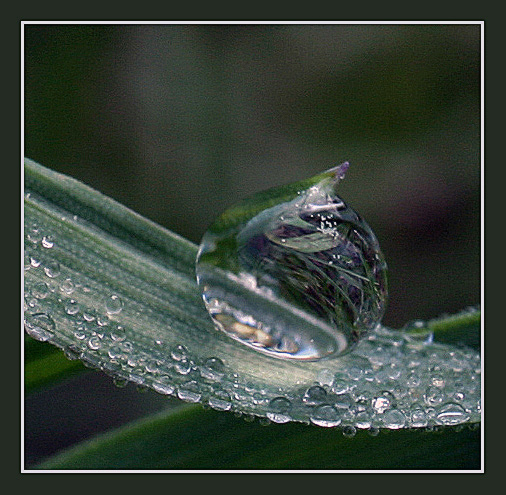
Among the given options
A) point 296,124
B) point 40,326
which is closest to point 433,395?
point 40,326

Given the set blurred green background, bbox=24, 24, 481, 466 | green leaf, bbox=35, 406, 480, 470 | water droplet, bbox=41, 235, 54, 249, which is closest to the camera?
water droplet, bbox=41, 235, 54, 249

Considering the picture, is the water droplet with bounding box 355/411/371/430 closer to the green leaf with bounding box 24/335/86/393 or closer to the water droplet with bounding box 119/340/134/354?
the water droplet with bounding box 119/340/134/354

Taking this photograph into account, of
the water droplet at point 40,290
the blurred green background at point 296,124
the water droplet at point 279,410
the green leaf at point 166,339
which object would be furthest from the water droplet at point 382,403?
the blurred green background at point 296,124

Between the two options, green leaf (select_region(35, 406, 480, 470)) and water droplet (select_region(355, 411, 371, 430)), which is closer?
water droplet (select_region(355, 411, 371, 430))

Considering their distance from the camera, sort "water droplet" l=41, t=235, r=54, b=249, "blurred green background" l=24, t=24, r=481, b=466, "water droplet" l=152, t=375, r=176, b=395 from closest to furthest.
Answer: "water droplet" l=152, t=375, r=176, b=395
"water droplet" l=41, t=235, r=54, b=249
"blurred green background" l=24, t=24, r=481, b=466

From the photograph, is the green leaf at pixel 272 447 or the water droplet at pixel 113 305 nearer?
the water droplet at pixel 113 305

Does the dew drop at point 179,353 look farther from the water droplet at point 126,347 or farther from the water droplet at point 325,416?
the water droplet at point 325,416

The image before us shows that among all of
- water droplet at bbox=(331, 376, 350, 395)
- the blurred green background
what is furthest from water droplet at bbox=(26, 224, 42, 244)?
the blurred green background
